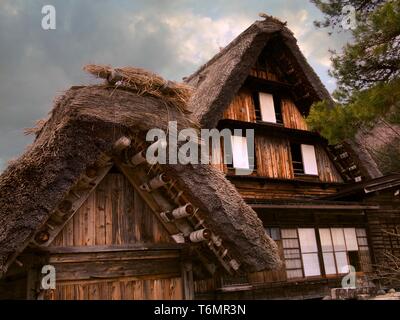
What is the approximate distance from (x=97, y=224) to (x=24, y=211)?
1.06m

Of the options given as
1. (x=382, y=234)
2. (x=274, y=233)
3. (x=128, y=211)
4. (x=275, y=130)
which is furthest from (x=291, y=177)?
(x=128, y=211)

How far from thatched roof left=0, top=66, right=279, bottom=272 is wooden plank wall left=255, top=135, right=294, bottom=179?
779cm

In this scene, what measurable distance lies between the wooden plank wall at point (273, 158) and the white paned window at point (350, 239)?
2.50m

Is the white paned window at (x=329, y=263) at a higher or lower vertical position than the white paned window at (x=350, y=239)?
lower

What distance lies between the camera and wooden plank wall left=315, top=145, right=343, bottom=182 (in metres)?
14.7

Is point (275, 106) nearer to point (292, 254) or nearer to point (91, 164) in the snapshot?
point (292, 254)

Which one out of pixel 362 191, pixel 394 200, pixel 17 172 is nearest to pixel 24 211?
pixel 17 172

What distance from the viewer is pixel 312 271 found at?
12422mm

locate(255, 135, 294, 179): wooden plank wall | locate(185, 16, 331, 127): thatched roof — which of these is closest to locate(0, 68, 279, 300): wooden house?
locate(185, 16, 331, 127): thatched roof

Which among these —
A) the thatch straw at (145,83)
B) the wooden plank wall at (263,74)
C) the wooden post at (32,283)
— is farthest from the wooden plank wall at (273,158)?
the wooden post at (32,283)

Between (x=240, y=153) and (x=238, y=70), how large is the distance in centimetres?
249

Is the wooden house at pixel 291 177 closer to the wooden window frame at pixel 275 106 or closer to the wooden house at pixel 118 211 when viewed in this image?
the wooden window frame at pixel 275 106

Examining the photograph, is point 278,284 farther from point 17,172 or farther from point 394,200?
point 17,172

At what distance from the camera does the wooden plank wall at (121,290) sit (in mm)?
4786
